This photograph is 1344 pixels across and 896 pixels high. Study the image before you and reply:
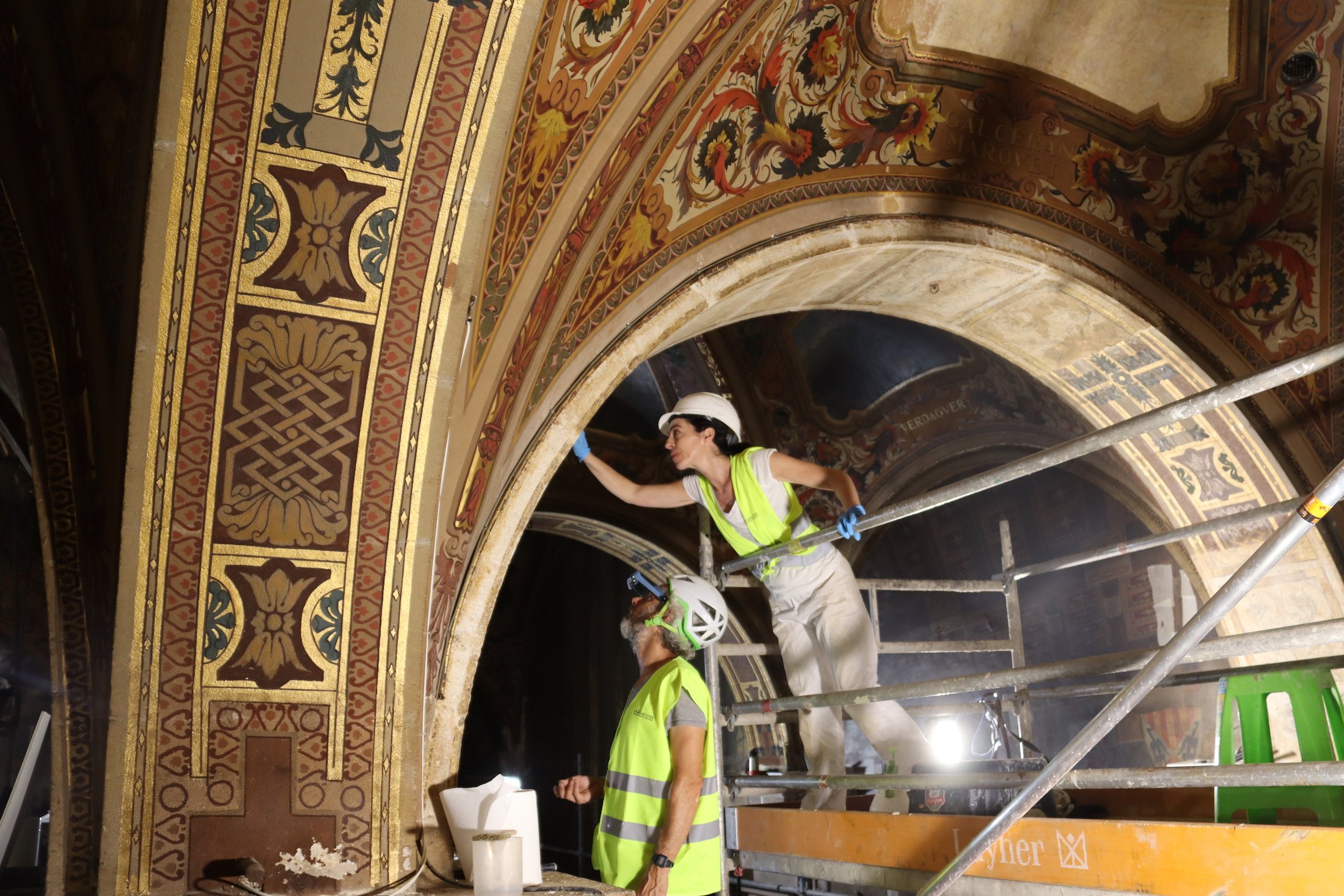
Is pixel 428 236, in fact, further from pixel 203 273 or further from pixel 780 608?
pixel 780 608

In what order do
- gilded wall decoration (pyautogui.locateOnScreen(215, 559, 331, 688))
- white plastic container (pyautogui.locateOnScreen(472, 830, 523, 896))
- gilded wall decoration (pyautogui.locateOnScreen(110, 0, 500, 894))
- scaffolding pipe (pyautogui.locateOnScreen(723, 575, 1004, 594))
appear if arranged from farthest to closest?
1. scaffolding pipe (pyautogui.locateOnScreen(723, 575, 1004, 594))
2. gilded wall decoration (pyautogui.locateOnScreen(215, 559, 331, 688))
3. gilded wall decoration (pyautogui.locateOnScreen(110, 0, 500, 894))
4. white plastic container (pyautogui.locateOnScreen(472, 830, 523, 896))

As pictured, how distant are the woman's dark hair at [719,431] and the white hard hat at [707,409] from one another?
0.04 ft

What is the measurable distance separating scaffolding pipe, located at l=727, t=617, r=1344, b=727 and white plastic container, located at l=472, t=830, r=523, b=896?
47.5 inches

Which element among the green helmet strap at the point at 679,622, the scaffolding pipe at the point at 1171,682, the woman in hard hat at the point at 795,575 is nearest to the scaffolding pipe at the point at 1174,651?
the scaffolding pipe at the point at 1171,682

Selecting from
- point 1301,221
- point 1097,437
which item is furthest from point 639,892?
point 1301,221

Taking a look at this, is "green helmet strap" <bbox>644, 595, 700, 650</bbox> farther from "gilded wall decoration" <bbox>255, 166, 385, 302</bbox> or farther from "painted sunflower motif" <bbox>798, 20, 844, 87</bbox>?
"painted sunflower motif" <bbox>798, 20, 844, 87</bbox>

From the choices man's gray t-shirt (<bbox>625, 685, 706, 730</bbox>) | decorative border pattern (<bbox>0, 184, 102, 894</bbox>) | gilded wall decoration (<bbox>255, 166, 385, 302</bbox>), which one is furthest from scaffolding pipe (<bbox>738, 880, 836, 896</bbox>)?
gilded wall decoration (<bbox>255, 166, 385, 302</bbox>)

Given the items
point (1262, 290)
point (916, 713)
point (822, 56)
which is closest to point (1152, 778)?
point (822, 56)

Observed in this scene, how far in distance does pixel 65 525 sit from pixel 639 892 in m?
2.27

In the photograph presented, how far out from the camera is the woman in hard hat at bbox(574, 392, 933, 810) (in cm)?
423

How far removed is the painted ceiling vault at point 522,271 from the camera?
3.04 m

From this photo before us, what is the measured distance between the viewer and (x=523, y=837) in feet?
10.2

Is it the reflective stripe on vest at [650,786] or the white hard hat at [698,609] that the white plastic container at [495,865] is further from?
the white hard hat at [698,609]

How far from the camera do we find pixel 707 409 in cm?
440
